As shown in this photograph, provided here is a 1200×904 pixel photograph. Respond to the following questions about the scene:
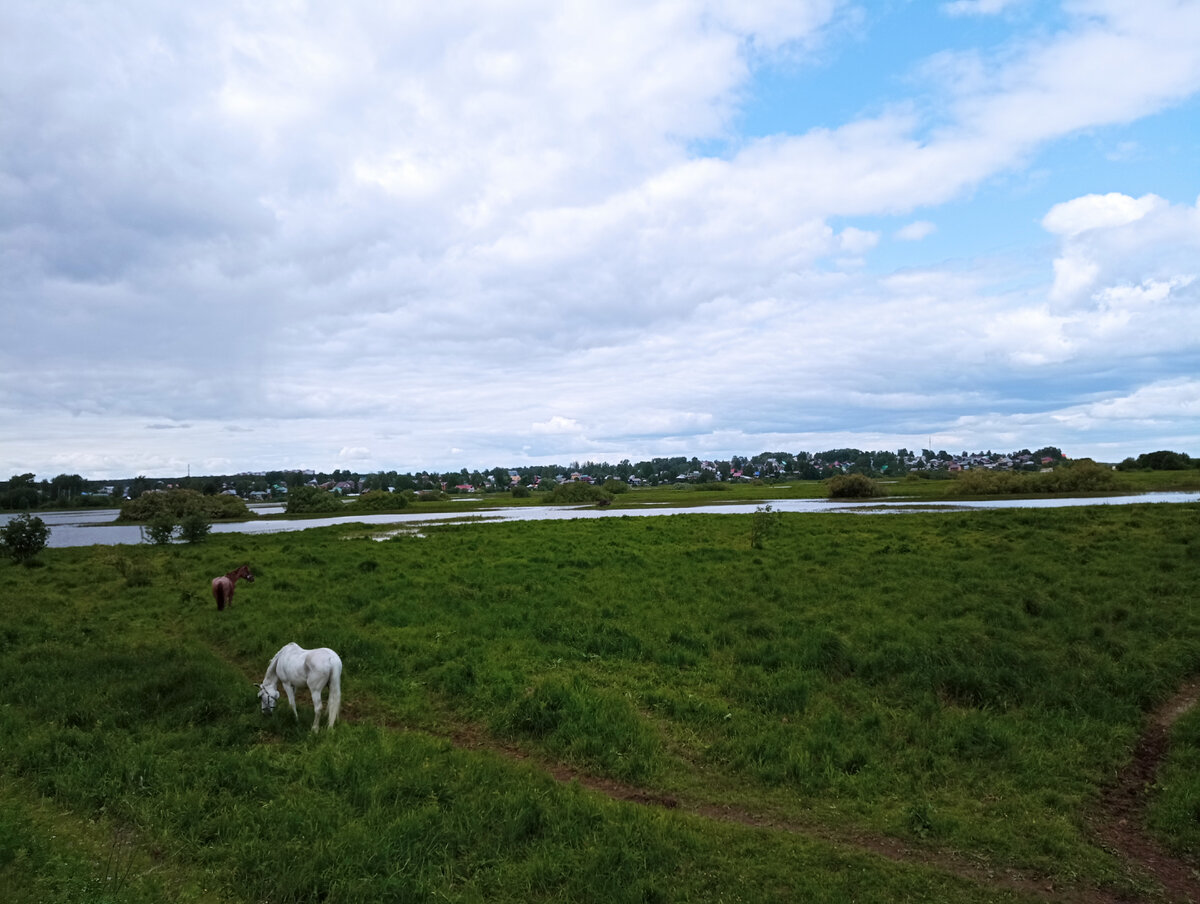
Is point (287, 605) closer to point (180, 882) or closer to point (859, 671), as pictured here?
point (180, 882)

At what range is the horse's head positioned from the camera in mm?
11156

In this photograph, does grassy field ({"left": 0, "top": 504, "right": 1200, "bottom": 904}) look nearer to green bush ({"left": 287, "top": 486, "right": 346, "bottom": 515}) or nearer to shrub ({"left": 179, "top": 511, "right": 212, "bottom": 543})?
shrub ({"left": 179, "top": 511, "right": 212, "bottom": 543})

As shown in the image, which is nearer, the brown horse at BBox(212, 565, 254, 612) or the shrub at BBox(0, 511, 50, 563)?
the brown horse at BBox(212, 565, 254, 612)

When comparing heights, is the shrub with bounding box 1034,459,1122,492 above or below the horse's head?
above

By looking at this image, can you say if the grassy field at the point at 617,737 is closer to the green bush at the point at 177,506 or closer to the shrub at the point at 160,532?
the shrub at the point at 160,532

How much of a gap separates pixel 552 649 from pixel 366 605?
24.2ft

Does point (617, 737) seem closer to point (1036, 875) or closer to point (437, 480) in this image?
point (1036, 875)

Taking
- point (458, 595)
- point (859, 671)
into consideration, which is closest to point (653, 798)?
point (859, 671)

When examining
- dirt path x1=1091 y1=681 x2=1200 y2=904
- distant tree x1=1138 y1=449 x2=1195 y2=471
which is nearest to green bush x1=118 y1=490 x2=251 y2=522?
dirt path x1=1091 y1=681 x2=1200 y2=904

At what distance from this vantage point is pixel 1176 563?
1964cm

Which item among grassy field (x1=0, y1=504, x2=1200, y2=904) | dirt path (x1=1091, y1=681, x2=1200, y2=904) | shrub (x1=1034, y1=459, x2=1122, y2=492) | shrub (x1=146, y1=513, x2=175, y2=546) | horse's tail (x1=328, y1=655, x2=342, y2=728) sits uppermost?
shrub (x1=1034, y1=459, x2=1122, y2=492)

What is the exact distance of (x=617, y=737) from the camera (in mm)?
10164

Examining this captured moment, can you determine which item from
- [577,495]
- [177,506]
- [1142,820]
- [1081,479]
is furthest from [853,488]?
[177,506]

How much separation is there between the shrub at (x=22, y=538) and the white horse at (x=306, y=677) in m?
28.2
